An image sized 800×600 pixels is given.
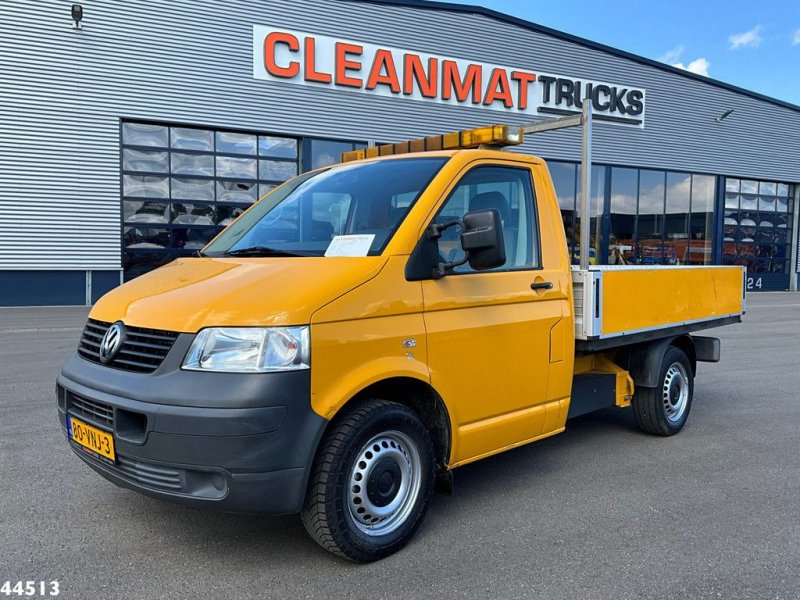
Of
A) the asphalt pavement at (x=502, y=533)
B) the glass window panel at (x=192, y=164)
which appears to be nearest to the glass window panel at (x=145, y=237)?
the glass window panel at (x=192, y=164)

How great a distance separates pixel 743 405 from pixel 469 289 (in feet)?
15.3

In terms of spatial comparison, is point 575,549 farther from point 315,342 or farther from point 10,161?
point 10,161

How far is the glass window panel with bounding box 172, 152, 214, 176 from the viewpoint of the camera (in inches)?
656

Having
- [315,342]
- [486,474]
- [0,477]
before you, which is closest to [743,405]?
[486,474]

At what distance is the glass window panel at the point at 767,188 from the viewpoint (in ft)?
91.8

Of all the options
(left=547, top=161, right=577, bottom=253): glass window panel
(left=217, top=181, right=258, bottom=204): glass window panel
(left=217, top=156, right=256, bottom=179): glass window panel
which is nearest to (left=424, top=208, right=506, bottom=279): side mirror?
(left=217, top=181, right=258, bottom=204): glass window panel

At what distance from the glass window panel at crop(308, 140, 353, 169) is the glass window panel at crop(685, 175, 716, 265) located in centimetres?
1517

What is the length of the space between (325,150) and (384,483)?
53.5ft

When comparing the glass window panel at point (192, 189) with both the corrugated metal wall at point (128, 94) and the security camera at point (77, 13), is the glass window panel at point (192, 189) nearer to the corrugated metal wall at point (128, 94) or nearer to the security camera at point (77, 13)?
the corrugated metal wall at point (128, 94)

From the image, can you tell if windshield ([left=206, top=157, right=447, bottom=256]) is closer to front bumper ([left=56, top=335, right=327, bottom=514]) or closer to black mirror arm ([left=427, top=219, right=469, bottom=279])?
black mirror arm ([left=427, top=219, right=469, bottom=279])

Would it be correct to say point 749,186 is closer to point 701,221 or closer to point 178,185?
point 701,221

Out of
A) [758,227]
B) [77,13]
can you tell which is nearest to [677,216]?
[758,227]

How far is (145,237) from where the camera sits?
656 inches

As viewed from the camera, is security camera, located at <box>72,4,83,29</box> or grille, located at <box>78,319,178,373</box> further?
security camera, located at <box>72,4,83,29</box>
